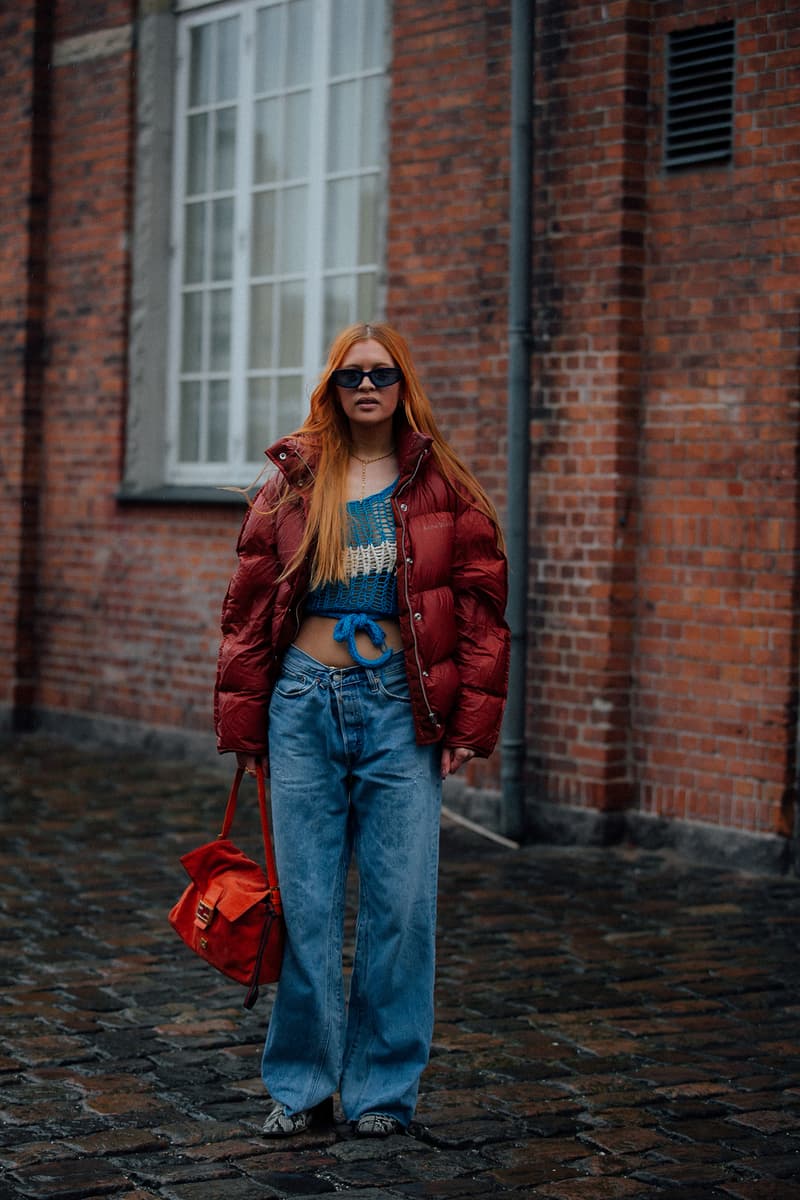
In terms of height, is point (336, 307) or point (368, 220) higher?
point (368, 220)

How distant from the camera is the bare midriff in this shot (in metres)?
4.57

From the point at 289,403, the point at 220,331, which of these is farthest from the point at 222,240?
the point at 289,403

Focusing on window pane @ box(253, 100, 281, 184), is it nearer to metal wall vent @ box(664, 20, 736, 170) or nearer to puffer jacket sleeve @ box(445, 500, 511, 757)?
metal wall vent @ box(664, 20, 736, 170)

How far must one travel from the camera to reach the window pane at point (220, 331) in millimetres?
11445

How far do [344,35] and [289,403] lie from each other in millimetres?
2057

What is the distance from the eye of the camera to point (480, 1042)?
546 cm

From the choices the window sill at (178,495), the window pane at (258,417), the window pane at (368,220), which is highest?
the window pane at (368,220)

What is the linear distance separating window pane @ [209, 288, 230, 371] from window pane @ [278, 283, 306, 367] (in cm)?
57

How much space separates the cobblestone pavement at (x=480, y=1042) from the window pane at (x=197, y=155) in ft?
15.5

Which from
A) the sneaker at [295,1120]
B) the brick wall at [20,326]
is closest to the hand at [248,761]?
the sneaker at [295,1120]

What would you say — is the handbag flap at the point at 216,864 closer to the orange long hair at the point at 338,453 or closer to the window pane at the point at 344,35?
the orange long hair at the point at 338,453

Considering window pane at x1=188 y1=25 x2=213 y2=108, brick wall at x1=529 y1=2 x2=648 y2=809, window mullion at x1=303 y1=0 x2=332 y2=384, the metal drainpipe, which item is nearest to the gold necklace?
brick wall at x1=529 y1=2 x2=648 y2=809

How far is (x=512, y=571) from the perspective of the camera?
341 inches

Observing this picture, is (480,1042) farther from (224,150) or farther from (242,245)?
(224,150)
